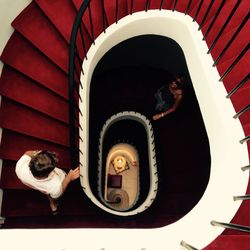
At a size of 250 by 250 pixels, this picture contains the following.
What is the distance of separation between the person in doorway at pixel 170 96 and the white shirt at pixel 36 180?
282 centimetres

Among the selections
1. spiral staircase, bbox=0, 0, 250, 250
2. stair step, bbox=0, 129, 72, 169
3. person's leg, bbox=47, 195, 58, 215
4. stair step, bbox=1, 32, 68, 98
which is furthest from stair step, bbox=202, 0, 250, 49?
person's leg, bbox=47, 195, 58, 215

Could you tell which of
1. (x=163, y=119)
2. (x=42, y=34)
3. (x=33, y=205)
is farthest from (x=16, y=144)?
(x=163, y=119)

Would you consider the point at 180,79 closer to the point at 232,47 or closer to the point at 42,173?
the point at 232,47

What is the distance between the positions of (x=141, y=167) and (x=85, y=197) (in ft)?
15.0

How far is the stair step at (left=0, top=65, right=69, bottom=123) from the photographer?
3.99 meters

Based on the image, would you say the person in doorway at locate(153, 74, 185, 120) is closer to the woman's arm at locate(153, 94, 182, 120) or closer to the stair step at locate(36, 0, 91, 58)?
the woman's arm at locate(153, 94, 182, 120)

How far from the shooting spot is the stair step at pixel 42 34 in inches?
162

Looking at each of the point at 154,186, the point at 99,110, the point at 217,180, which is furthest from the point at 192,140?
the point at 217,180

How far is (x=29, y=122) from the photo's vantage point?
4.02m

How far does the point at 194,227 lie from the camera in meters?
2.63

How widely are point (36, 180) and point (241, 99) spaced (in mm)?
2294

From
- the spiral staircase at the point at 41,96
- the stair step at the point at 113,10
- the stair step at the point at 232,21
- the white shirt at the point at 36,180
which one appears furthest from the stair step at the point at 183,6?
the white shirt at the point at 36,180

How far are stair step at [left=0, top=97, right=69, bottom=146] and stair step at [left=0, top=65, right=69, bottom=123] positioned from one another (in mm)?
103

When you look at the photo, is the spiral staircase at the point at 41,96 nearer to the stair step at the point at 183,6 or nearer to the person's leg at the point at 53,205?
the stair step at the point at 183,6
